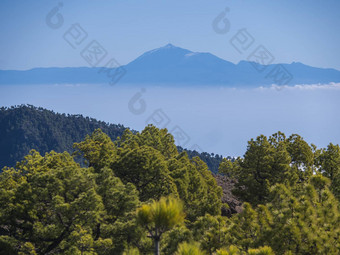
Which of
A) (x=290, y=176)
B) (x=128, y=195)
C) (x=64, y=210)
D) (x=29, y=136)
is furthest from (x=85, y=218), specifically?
(x=29, y=136)

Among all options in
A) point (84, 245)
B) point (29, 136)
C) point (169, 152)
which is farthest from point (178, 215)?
point (29, 136)

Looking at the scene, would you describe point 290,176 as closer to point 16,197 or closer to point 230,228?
point 230,228

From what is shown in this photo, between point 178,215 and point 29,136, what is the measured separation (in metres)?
204

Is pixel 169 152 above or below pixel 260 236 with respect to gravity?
above

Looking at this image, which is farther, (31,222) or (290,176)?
(290,176)

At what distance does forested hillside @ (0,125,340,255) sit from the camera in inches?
718

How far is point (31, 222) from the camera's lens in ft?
96.1

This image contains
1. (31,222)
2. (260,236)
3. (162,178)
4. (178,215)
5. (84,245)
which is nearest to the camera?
(178,215)

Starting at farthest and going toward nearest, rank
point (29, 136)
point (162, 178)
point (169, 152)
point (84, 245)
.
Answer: point (29, 136) < point (169, 152) < point (162, 178) < point (84, 245)

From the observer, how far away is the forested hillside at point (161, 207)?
18234 millimetres

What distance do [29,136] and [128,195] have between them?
183840mm

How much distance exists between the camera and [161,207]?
31.4ft

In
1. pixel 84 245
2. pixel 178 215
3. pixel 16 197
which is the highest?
pixel 16 197

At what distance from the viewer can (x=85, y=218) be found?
2736cm
